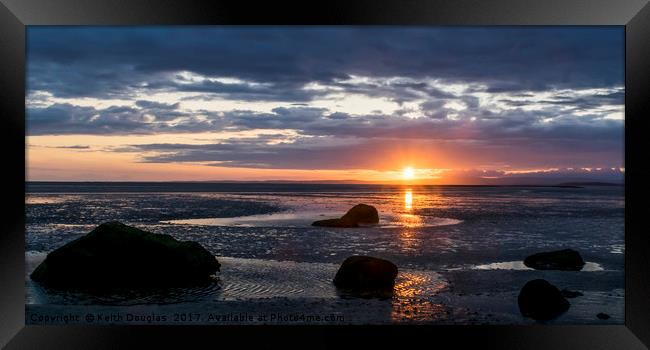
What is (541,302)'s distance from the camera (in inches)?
290

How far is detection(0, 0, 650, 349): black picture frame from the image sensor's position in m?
4.85

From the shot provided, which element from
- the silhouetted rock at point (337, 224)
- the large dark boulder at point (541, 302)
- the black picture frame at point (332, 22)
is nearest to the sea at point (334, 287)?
the large dark boulder at point (541, 302)

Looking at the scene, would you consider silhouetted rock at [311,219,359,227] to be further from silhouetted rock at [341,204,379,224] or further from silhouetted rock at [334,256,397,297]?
silhouetted rock at [334,256,397,297]

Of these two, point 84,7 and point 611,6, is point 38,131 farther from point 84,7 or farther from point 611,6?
point 611,6

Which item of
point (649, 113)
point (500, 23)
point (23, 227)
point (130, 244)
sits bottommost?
point (130, 244)

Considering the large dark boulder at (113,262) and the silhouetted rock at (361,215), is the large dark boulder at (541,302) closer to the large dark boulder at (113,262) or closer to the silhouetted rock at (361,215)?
the large dark boulder at (113,262)

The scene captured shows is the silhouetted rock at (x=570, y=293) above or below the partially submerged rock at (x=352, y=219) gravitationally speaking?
below

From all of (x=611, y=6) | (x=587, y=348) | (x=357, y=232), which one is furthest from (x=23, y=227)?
(x=357, y=232)

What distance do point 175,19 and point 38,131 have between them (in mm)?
29501

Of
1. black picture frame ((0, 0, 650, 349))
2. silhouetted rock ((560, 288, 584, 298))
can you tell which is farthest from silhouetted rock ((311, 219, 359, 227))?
black picture frame ((0, 0, 650, 349))

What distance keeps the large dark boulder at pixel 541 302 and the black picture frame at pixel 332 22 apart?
2.30m

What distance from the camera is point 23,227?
500cm

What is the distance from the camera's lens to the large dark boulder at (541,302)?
7.23 metres

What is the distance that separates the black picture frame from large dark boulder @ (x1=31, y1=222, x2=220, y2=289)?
147 inches
